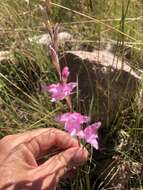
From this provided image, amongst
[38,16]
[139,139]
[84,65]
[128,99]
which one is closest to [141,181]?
[139,139]

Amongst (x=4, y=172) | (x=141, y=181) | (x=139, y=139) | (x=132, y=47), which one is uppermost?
(x=132, y=47)

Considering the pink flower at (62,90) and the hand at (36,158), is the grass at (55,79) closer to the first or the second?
the hand at (36,158)

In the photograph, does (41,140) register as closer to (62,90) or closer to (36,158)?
(36,158)

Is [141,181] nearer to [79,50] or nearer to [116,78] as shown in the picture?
[116,78]

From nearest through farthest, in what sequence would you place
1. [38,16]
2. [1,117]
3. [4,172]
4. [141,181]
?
[4,172] → [141,181] → [1,117] → [38,16]

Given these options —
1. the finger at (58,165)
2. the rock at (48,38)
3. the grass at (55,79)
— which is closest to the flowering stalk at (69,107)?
the finger at (58,165)

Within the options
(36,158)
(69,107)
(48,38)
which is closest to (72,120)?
(69,107)
